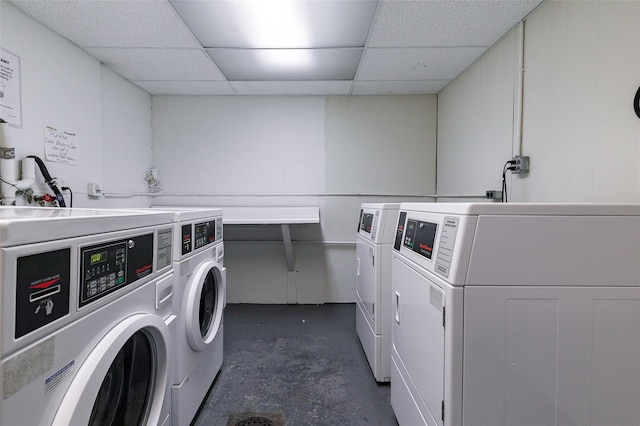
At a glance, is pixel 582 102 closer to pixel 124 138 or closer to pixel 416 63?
pixel 416 63

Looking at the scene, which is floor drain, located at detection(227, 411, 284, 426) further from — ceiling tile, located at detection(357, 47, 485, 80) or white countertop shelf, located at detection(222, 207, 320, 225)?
ceiling tile, located at detection(357, 47, 485, 80)

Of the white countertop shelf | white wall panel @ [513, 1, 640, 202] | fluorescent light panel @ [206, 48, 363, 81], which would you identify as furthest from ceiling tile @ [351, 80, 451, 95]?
the white countertop shelf

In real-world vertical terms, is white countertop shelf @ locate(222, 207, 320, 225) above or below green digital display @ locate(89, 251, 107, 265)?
above

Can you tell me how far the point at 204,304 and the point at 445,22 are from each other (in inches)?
86.8

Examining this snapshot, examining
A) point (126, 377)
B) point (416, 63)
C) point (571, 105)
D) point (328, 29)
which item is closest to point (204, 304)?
point (126, 377)

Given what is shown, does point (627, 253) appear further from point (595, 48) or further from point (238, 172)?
point (238, 172)

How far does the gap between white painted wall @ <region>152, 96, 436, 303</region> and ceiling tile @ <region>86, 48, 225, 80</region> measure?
489mm

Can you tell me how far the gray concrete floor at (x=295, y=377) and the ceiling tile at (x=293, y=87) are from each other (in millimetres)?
2161

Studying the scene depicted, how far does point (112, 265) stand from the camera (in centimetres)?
83

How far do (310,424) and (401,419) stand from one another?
0.46m

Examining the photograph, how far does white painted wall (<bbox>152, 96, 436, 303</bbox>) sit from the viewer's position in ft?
10.2

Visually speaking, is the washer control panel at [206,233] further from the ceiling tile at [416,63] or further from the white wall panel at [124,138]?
the ceiling tile at [416,63]

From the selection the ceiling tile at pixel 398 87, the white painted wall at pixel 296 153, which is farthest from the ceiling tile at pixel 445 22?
the white painted wall at pixel 296 153

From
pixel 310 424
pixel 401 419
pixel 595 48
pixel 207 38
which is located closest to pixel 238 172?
pixel 207 38
